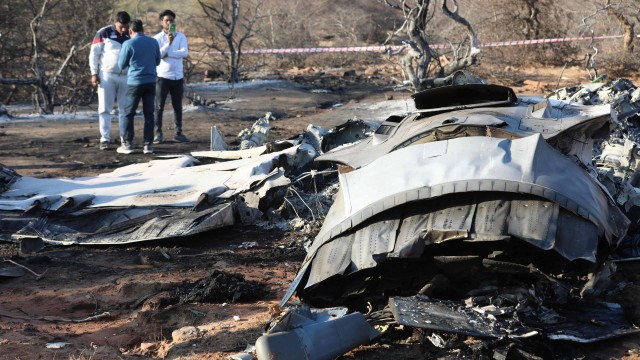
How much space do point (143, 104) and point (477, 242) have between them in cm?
790

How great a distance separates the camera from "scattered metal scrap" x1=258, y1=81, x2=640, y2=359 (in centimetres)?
487

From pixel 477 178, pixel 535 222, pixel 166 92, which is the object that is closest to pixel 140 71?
pixel 166 92

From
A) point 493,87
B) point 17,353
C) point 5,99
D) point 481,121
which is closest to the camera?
point 17,353

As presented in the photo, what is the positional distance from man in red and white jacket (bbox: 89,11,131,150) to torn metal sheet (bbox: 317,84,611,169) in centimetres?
626

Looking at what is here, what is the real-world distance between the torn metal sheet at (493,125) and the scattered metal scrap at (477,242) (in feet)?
0.11

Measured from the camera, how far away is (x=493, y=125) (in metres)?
6.04

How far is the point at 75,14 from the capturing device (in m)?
18.5

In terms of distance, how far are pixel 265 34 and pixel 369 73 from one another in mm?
4546

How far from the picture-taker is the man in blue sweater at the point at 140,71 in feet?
38.2

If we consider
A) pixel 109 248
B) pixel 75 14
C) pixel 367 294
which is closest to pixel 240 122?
pixel 75 14

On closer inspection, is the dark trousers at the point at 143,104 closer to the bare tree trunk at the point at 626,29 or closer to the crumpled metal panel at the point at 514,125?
the crumpled metal panel at the point at 514,125

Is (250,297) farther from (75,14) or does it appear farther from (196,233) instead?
(75,14)

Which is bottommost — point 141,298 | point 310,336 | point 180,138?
point 180,138

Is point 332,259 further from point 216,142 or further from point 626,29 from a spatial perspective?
point 626,29
